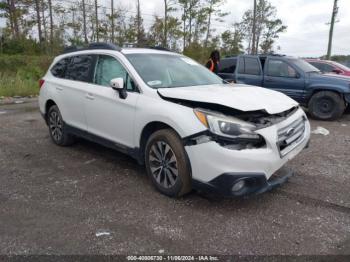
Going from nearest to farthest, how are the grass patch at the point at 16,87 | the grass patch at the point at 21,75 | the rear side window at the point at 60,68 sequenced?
1. the rear side window at the point at 60,68
2. the grass patch at the point at 16,87
3. the grass patch at the point at 21,75

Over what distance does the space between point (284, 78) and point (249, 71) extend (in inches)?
41.5

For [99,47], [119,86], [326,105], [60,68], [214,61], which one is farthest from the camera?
[214,61]

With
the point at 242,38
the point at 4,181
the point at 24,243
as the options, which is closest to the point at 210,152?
the point at 24,243

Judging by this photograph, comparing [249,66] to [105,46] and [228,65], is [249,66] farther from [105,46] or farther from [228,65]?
[105,46]

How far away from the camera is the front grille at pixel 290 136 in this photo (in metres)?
3.30


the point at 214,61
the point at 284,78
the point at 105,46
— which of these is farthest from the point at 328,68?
the point at 105,46

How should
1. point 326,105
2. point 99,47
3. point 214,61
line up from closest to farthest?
point 99,47 → point 326,105 → point 214,61

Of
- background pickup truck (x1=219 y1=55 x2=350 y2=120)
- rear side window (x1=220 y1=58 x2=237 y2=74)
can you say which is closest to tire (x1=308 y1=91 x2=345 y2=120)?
background pickup truck (x1=219 y1=55 x2=350 y2=120)

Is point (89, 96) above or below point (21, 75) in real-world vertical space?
above

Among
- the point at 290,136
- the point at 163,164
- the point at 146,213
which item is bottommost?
the point at 146,213

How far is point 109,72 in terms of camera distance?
14.5 feet

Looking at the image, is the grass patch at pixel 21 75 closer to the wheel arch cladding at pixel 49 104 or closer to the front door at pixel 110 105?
the wheel arch cladding at pixel 49 104

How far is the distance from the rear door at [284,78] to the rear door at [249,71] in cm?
23

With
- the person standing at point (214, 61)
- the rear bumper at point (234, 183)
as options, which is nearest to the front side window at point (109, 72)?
the rear bumper at point (234, 183)
